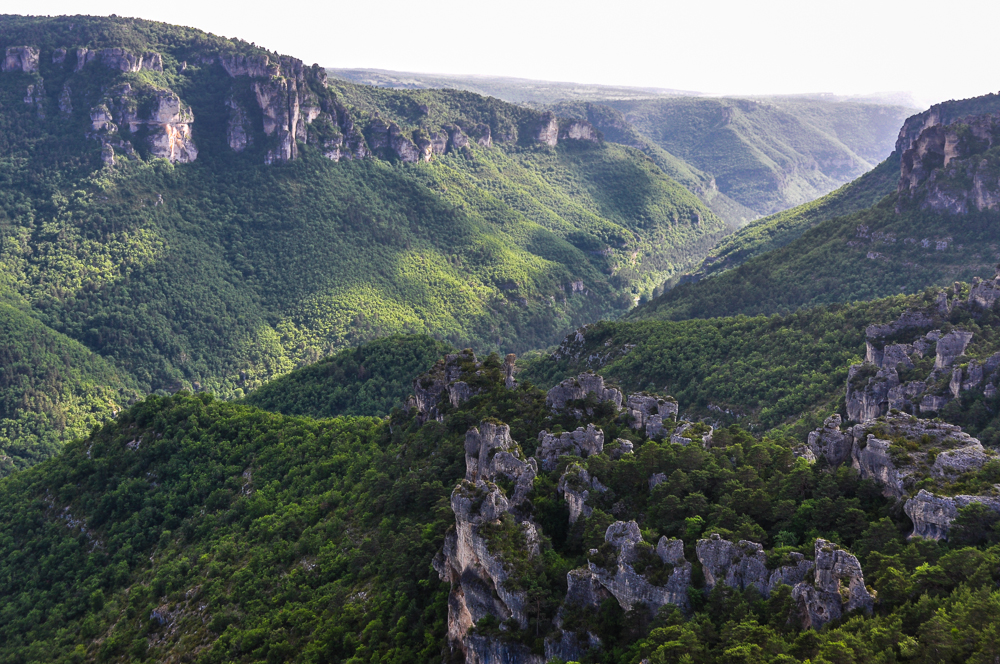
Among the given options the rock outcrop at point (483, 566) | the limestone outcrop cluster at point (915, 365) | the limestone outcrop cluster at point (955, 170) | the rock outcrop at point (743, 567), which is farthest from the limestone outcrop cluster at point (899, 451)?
the limestone outcrop cluster at point (955, 170)

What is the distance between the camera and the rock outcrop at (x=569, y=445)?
2146 inches

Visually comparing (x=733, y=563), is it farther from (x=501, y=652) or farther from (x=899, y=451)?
(x=899, y=451)

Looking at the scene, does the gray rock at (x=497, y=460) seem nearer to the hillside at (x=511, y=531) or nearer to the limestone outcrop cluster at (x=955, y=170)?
the hillside at (x=511, y=531)

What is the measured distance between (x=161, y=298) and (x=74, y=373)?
1447 inches

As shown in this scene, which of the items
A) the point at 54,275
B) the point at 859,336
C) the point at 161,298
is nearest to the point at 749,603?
the point at 859,336

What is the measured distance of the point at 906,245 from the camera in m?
145

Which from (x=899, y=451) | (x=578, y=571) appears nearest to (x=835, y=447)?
(x=899, y=451)

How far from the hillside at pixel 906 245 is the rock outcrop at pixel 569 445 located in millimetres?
102049

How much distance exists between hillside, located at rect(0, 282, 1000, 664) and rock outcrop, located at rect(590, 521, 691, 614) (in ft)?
0.45

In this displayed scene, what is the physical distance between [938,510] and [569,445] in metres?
24.7

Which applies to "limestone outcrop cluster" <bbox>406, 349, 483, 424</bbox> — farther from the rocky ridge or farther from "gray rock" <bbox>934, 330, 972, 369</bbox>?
"gray rock" <bbox>934, 330, 972, 369</bbox>

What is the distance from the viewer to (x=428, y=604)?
159 ft

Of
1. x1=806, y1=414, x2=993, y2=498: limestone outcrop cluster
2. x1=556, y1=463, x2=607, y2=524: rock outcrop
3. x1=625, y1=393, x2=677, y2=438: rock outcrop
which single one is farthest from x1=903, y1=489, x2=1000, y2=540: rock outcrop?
x1=625, y1=393, x2=677, y2=438: rock outcrop

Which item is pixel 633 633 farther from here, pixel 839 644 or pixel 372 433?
pixel 372 433
